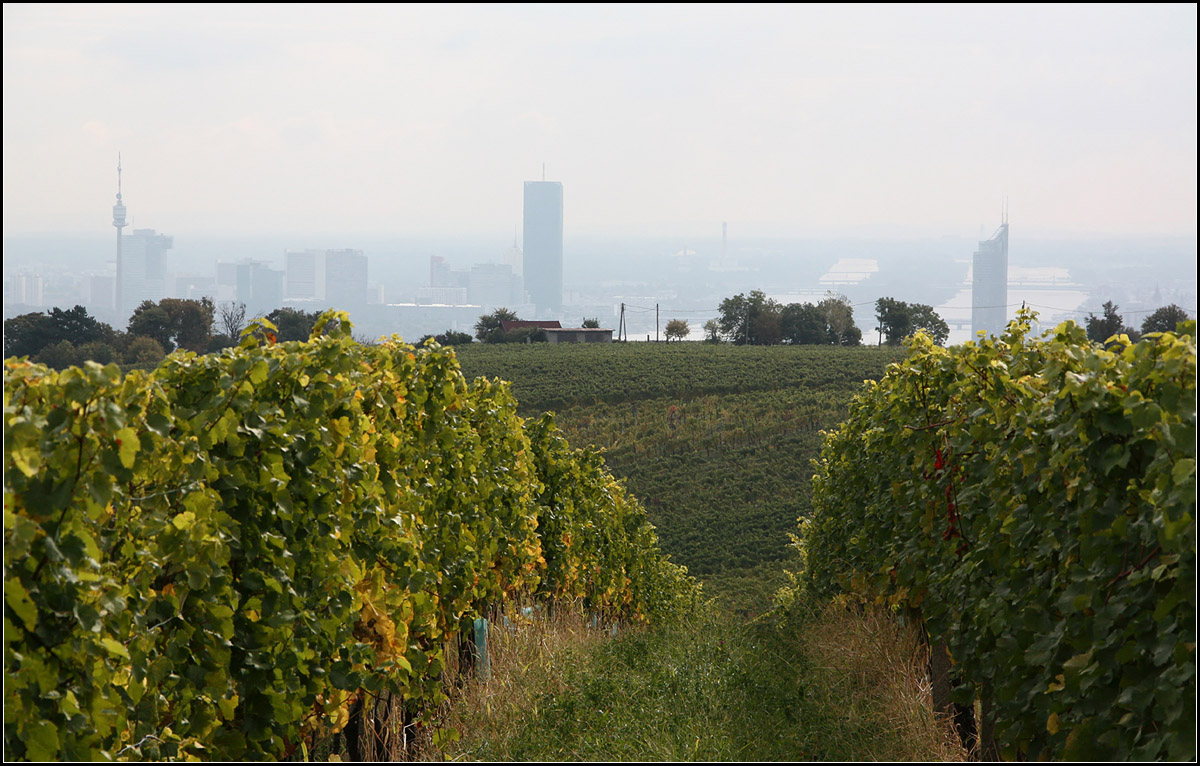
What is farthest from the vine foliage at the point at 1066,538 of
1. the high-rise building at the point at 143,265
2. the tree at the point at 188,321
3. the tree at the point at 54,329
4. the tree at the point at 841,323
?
the high-rise building at the point at 143,265

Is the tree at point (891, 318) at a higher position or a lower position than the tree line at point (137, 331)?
higher

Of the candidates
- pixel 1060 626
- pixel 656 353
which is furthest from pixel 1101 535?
pixel 656 353

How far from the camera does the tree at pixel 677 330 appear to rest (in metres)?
71.6

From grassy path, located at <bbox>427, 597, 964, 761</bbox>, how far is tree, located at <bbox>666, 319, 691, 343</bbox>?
6479 centimetres

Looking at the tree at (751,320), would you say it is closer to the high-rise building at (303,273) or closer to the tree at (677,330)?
the tree at (677,330)

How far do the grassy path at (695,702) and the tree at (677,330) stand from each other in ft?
213

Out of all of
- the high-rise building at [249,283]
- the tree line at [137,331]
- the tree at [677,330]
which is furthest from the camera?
the high-rise building at [249,283]

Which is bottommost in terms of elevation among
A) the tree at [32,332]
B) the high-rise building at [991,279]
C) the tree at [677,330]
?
the tree at [32,332]

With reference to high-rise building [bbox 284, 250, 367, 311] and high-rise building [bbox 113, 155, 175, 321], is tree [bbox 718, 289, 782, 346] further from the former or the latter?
high-rise building [bbox 284, 250, 367, 311]

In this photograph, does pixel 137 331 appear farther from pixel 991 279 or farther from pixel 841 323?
pixel 991 279

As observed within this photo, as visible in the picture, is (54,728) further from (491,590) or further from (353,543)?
(491,590)

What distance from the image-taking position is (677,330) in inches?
2852

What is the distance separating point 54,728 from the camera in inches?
80.0

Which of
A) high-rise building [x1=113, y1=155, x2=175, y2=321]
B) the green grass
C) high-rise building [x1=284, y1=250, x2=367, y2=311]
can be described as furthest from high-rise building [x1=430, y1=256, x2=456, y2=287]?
the green grass
